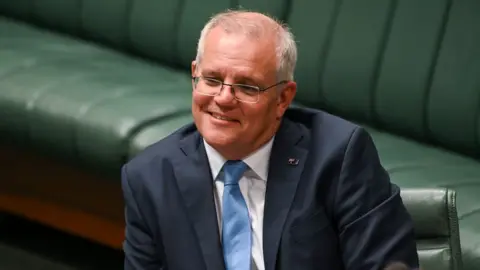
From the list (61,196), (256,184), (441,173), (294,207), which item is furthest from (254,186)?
(61,196)

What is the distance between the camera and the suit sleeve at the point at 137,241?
6.81ft

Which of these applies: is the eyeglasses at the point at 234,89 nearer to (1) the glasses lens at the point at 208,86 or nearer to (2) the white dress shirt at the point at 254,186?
(1) the glasses lens at the point at 208,86

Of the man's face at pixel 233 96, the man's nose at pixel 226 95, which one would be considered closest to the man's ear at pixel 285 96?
the man's face at pixel 233 96

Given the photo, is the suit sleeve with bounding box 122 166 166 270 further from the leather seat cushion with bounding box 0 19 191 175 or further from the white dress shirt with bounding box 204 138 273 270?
the leather seat cushion with bounding box 0 19 191 175

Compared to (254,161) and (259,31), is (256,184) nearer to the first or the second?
(254,161)

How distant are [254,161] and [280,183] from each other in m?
0.07

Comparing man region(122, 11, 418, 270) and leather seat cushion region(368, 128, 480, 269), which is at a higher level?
man region(122, 11, 418, 270)

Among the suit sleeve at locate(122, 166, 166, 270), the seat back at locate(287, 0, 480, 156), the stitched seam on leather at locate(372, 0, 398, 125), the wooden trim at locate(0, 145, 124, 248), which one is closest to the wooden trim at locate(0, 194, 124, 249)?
the wooden trim at locate(0, 145, 124, 248)

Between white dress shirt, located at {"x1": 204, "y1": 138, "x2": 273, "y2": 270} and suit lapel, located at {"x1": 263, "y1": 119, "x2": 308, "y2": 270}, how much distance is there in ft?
0.07

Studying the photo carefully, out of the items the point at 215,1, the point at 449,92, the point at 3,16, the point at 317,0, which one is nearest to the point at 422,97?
the point at 449,92

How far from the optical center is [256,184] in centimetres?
210

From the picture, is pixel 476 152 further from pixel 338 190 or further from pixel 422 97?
pixel 338 190

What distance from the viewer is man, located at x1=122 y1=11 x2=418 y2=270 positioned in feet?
6.57

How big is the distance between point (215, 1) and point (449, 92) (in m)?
0.93
